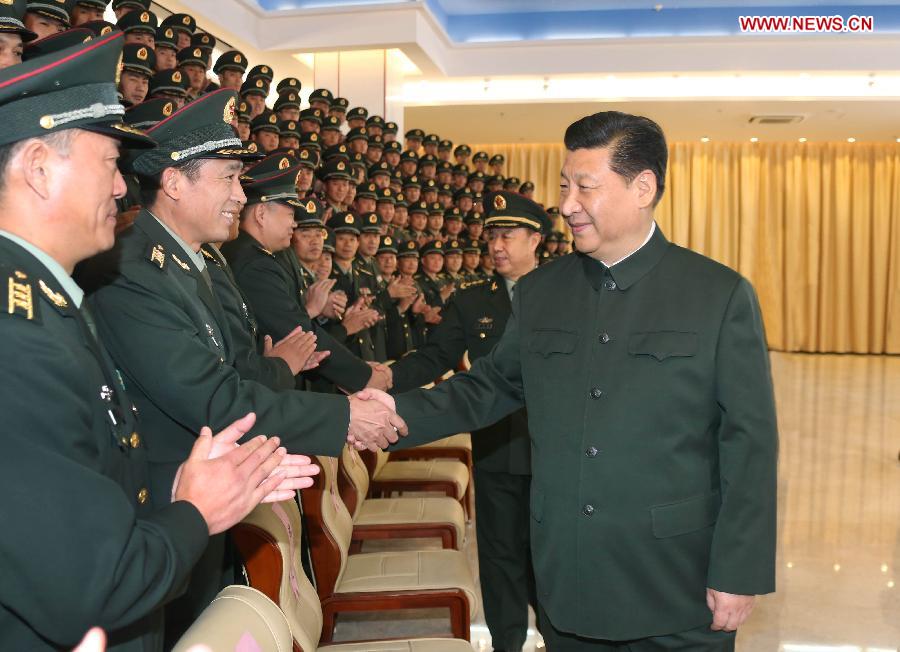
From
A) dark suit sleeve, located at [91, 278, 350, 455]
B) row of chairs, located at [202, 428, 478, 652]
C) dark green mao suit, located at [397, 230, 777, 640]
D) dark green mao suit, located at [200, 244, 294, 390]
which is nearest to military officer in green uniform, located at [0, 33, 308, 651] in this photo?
row of chairs, located at [202, 428, 478, 652]

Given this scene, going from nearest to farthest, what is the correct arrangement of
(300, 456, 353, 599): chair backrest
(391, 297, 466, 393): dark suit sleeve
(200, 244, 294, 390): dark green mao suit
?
(200, 244, 294, 390): dark green mao suit < (300, 456, 353, 599): chair backrest < (391, 297, 466, 393): dark suit sleeve

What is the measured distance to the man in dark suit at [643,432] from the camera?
5.80 ft

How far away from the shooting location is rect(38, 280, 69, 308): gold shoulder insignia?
4.04 feet

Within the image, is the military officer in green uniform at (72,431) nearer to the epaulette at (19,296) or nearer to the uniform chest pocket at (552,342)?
the epaulette at (19,296)

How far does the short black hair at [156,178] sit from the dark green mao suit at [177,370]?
9cm

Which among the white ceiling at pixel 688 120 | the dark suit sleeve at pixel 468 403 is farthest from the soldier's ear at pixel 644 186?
the white ceiling at pixel 688 120

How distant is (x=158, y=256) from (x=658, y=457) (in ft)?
3.73

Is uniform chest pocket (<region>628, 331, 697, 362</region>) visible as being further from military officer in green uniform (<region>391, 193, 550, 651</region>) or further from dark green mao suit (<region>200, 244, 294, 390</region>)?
military officer in green uniform (<region>391, 193, 550, 651</region>)

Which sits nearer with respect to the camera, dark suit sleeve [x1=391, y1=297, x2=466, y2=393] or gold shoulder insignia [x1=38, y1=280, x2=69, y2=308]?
gold shoulder insignia [x1=38, y1=280, x2=69, y2=308]

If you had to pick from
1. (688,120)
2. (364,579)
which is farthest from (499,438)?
(688,120)

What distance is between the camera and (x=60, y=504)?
111 cm

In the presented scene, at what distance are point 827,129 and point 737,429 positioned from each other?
14.0m

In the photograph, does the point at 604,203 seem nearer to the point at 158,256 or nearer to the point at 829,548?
the point at 158,256

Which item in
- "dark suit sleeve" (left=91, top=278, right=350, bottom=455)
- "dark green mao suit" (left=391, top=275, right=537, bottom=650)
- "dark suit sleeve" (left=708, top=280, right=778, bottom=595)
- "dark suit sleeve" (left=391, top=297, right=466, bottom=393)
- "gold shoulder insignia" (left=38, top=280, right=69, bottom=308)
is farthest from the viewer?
"dark suit sleeve" (left=391, top=297, right=466, bottom=393)
